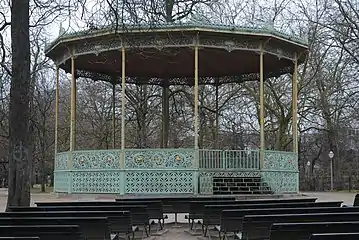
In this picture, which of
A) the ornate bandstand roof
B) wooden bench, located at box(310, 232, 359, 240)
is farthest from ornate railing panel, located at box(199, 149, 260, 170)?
wooden bench, located at box(310, 232, 359, 240)

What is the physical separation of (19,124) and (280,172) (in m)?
12.2

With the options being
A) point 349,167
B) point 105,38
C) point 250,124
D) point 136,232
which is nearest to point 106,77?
point 105,38

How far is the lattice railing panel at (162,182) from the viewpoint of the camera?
19.2 metres

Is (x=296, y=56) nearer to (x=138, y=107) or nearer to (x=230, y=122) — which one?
(x=138, y=107)

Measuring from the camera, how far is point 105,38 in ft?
65.7

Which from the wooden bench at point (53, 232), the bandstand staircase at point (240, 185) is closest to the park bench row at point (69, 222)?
the wooden bench at point (53, 232)

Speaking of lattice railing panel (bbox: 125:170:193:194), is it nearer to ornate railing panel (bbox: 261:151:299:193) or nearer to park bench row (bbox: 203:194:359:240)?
ornate railing panel (bbox: 261:151:299:193)

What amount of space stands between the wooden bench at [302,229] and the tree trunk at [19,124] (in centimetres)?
646

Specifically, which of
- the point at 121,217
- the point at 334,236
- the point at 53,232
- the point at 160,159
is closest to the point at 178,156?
the point at 160,159

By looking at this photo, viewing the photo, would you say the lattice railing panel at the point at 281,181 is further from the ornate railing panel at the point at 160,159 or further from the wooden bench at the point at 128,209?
the wooden bench at the point at 128,209

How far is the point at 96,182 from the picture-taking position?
65.1 feet

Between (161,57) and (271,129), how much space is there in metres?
16.9

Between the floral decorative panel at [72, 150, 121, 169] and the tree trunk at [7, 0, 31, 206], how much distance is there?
826cm

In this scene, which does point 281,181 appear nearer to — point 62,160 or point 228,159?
point 228,159
